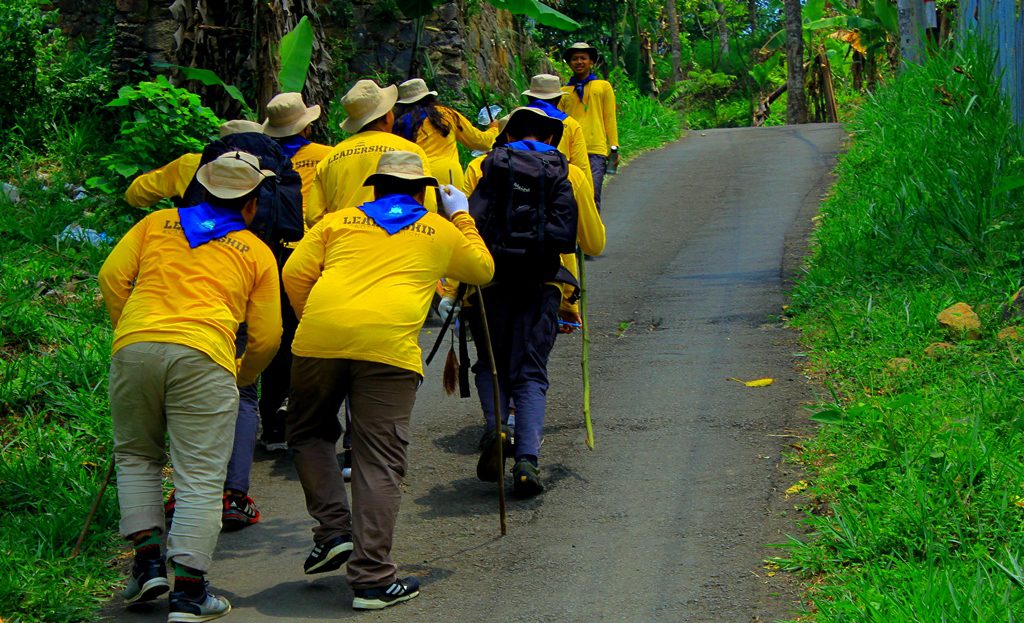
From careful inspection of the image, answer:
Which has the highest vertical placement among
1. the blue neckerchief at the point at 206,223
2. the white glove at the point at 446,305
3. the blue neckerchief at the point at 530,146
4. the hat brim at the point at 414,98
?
the hat brim at the point at 414,98

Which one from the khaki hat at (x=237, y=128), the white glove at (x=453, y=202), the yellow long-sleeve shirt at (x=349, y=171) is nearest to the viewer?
the white glove at (x=453, y=202)

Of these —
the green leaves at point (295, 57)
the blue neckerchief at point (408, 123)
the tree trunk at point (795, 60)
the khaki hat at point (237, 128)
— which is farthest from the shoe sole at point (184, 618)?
the tree trunk at point (795, 60)

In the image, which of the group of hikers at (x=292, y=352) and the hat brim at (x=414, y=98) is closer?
the group of hikers at (x=292, y=352)

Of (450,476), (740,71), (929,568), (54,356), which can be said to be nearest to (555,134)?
(450,476)

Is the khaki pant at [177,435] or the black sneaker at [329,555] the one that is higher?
the khaki pant at [177,435]

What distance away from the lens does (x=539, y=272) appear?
21.0 ft

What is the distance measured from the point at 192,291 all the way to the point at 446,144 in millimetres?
3517

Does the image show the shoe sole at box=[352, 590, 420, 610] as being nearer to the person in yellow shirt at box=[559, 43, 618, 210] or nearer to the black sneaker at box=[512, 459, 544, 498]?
the black sneaker at box=[512, 459, 544, 498]

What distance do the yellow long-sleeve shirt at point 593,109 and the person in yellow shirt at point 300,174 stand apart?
16.5 ft

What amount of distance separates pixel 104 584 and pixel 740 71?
3808cm

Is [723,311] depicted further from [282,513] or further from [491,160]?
[282,513]

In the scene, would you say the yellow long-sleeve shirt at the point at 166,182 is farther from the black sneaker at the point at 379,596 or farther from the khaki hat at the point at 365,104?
the black sneaker at the point at 379,596

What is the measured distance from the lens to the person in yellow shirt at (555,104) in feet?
24.9

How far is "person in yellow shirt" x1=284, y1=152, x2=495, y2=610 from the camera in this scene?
5.09 meters
